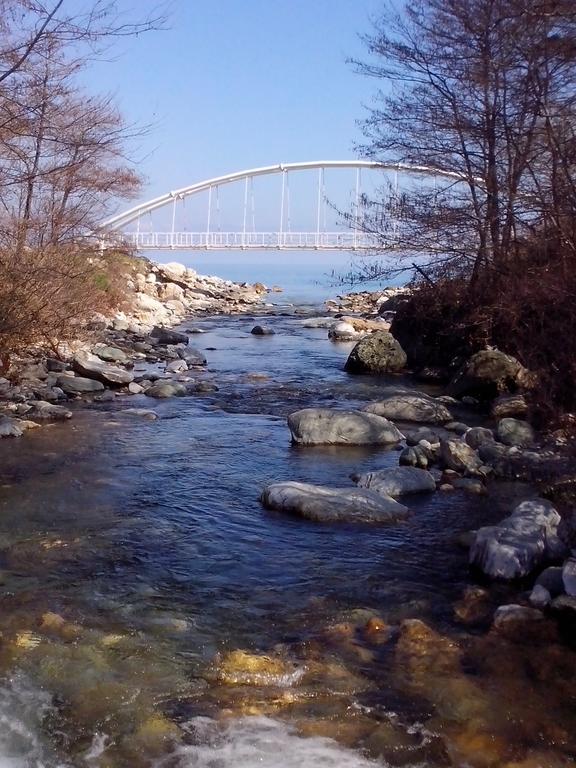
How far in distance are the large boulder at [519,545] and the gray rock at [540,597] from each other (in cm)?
27

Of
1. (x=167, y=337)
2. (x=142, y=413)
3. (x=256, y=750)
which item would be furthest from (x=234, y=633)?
(x=167, y=337)

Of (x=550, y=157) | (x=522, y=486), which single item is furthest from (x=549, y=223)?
(x=522, y=486)

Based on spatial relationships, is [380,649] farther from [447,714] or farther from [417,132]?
[417,132]

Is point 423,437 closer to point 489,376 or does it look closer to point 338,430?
point 338,430

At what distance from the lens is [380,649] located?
362cm

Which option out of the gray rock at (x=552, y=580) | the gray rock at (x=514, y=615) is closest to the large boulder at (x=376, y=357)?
the gray rock at (x=552, y=580)

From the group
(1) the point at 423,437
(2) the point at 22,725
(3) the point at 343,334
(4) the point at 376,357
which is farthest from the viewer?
(3) the point at 343,334

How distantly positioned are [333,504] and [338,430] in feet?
7.21

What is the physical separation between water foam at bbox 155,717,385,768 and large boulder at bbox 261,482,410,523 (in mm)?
2391

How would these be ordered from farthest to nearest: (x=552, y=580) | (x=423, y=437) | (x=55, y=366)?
(x=55, y=366) < (x=423, y=437) < (x=552, y=580)

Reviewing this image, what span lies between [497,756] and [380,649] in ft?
2.79

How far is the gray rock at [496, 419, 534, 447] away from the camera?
703 centimetres

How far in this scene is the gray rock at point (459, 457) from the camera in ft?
21.1

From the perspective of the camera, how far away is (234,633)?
3740mm
